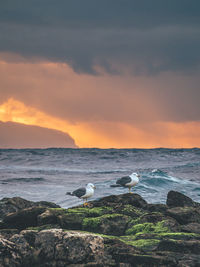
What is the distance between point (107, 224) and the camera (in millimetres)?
10648

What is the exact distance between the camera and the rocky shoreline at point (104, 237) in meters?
8.05

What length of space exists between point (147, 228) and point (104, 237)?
1840 millimetres

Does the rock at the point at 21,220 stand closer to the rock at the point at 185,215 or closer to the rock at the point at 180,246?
the rock at the point at 185,215

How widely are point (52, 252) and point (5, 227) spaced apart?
3.34 metres

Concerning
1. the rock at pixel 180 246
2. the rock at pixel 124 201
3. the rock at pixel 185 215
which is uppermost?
the rock at pixel 124 201

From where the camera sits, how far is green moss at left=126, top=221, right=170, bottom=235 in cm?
1025

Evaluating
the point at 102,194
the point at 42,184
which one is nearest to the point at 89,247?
the point at 102,194

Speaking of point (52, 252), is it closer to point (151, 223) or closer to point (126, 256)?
point (126, 256)

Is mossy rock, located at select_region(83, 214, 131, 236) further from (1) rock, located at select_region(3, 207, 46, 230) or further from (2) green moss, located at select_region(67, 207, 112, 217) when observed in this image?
(1) rock, located at select_region(3, 207, 46, 230)

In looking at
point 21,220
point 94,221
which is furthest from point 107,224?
point 21,220

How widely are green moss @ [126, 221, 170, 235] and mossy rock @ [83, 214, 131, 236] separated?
25cm

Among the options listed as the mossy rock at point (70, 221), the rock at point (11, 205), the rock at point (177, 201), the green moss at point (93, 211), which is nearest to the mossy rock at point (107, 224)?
the mossy rock at point (70, 221)

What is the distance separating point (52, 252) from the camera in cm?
→ 834

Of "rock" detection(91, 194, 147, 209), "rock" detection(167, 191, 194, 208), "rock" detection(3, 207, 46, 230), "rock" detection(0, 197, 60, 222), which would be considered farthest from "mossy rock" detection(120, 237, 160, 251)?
"rock" detection(0, 197, 60, 222)
